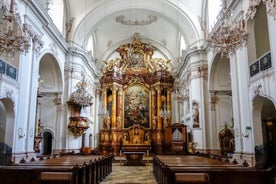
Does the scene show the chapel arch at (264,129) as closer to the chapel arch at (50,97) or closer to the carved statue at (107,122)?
the chapel arch at (50,97)

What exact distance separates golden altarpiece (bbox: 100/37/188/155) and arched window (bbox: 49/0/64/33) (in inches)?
260

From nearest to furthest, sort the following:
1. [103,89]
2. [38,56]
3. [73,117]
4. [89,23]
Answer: [38,56] → [73,117] → [89,23] → [103,89]

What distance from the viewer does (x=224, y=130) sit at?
14.3 meters

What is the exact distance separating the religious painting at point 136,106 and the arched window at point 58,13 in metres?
8.05

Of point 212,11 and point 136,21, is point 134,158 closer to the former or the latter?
point 212,11

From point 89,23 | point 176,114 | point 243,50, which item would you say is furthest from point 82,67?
point 243,50

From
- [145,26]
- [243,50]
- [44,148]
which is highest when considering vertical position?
[145,26]

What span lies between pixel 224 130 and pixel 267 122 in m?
4.45

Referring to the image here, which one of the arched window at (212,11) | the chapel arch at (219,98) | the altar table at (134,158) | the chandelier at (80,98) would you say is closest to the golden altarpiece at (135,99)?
the altar table at (134,158)

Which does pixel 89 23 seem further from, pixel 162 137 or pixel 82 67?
pixel 162 137

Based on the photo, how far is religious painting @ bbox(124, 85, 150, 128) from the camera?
69.4ft

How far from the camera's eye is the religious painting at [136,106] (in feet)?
69.4

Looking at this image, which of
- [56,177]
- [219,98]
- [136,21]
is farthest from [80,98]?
[56,177]

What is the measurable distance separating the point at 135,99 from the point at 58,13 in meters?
8.93
